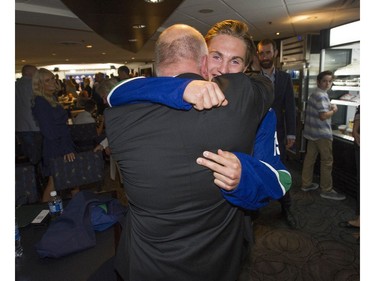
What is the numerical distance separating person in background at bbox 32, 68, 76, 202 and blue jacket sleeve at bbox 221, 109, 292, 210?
2.46 metres

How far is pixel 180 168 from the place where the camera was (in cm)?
88

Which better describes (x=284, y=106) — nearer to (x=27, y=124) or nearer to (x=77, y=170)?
(x=77, y=170)

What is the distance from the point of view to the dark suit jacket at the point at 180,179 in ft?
2.82

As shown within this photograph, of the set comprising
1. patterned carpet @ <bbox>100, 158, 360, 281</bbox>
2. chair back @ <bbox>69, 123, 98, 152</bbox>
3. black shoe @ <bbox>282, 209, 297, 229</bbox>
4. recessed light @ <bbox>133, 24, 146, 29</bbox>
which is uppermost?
recessed light @ <bbox>133, 24, 146, 29</bbox>

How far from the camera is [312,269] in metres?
2.49

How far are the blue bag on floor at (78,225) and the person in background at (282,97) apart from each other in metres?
2.06

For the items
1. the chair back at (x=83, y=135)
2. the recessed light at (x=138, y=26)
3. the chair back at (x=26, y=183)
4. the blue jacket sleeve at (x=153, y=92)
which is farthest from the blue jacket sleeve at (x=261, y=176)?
the recessed light at (x=138, y=26)

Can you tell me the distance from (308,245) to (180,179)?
8.19ft

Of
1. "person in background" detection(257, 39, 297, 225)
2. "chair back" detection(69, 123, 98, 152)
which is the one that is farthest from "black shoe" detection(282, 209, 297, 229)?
"chair back" detection(69, 123, 98, 152)

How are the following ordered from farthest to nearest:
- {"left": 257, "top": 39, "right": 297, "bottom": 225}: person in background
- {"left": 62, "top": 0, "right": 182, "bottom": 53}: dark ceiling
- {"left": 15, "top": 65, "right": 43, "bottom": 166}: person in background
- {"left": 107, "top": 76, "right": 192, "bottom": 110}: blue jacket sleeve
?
{"left": 15, "top": 65, "right": 43, "bottom": 166}: person in background < {"left": 62, "top": 0, "right": 182, "bottom": 53}: dark ceiling < {"left": 257, "top": 39, "right": 297, "bottom": 225}: person in background < {"left": 107, "top": 76, "right": 192, "bottom": 110}: blue jacket sleeve

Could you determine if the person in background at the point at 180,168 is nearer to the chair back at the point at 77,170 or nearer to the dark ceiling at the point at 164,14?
the chair back at the point at 77,170

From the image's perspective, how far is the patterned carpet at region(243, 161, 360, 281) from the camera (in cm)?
245

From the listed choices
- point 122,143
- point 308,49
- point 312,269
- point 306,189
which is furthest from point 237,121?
point 308,49

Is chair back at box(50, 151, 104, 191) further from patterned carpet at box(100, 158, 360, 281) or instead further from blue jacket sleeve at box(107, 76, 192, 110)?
blue jacket sleeve at box(107, 76, 192, 110)
